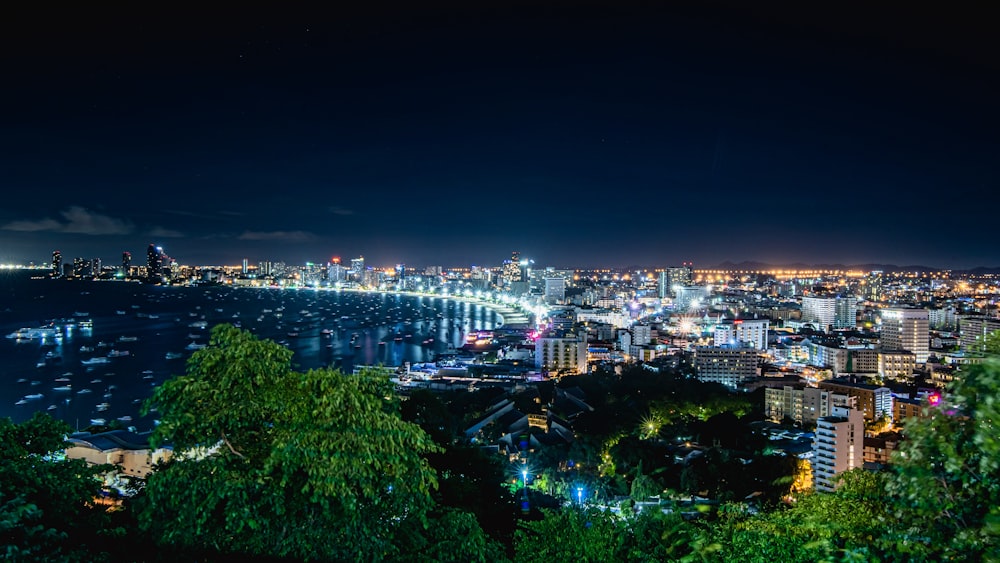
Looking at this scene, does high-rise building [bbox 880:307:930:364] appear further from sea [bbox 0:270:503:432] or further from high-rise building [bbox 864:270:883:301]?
high-rise building [bbox 864:270:883:301]

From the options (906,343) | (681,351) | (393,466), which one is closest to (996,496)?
(393,466)

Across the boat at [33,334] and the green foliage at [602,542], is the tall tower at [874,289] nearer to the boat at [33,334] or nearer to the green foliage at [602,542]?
the green foliage at [602,542]

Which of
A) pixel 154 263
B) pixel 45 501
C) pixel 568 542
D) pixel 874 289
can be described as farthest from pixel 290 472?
pixel 154 263

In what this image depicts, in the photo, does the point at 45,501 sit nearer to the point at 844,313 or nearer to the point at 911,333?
the point at 911,333

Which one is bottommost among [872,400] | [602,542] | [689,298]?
[872,400]

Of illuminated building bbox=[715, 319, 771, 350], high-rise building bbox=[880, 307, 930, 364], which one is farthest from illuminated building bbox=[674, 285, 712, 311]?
high-rise building bbox=[880, 307, 930, 364]

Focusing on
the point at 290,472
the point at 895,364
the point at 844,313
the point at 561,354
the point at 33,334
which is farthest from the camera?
the point at 844,313
